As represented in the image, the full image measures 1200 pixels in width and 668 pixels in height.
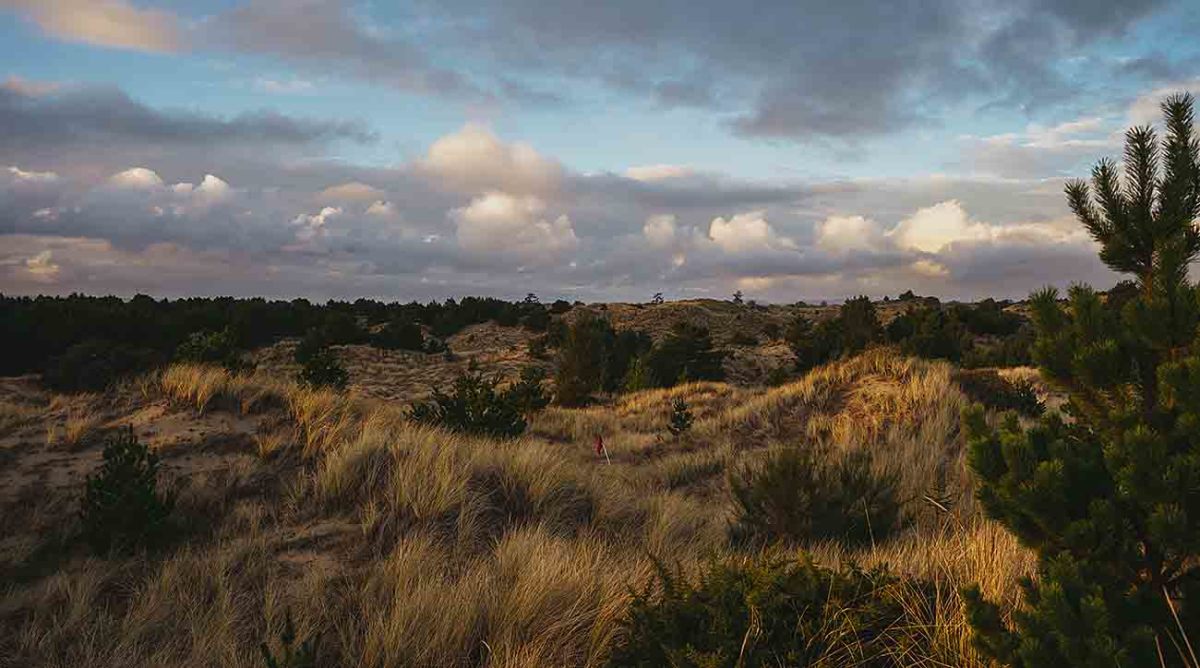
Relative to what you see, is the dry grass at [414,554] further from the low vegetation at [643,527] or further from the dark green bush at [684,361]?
the dark green bush at [684,361]

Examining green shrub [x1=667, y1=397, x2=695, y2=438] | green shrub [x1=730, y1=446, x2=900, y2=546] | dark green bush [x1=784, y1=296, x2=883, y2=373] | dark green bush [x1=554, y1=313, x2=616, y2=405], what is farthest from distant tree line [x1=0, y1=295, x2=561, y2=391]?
dark green bush [x1=784, y1=296, x2=883, y2=373]

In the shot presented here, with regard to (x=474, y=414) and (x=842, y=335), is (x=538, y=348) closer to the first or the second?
(x=842, y=335)

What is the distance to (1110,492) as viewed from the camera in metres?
2.94

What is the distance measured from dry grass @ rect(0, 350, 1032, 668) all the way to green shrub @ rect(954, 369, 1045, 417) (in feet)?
6.55

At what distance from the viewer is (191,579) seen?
5098 mm

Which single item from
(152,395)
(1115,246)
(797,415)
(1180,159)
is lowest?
(797,415)

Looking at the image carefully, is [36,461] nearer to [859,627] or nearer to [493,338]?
[859,627]

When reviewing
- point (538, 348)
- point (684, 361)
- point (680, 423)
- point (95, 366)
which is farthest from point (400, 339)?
point (680, 423)

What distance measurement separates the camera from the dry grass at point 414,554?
3891 mm

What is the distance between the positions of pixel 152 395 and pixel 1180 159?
12134 millimetres

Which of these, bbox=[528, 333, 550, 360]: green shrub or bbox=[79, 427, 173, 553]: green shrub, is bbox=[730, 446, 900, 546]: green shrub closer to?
bbox=[79, 427, 173, 553]: green shrub

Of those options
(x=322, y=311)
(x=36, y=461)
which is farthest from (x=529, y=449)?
(x=322, y=311)

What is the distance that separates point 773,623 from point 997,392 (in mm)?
11929

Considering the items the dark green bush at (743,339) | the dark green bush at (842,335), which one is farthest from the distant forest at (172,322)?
the dark green bush at (842,335)
